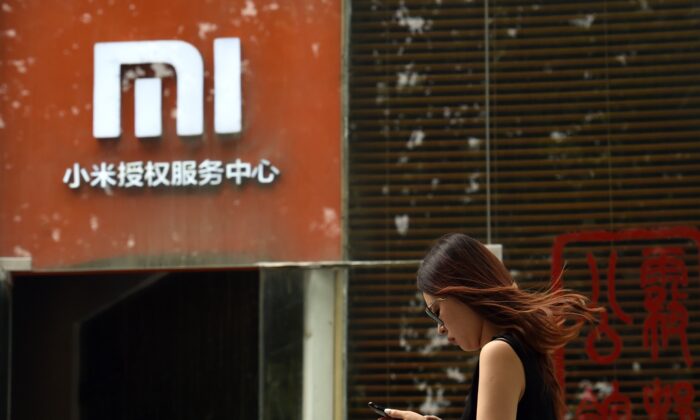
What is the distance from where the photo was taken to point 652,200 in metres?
7.41

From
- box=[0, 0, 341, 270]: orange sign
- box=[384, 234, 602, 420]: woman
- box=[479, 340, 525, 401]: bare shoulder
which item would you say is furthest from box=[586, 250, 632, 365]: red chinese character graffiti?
box=[479, 340, 525, 401]: bare shoulder

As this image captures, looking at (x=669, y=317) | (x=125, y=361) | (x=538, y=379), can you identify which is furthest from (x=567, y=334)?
(x=125, y=361)

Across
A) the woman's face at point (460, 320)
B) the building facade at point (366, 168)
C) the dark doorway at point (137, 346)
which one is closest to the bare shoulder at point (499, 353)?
the woman's face at point (460, 320)

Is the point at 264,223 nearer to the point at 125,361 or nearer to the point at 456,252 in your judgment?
the point at 125,361

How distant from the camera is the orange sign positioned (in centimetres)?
769

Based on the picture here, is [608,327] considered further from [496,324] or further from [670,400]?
[496,324]

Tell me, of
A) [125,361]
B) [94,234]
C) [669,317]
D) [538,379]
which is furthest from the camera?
[125,361]

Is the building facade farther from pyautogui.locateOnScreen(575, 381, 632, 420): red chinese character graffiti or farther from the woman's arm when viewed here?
the woman's arm

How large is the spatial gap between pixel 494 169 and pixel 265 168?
1.45 m

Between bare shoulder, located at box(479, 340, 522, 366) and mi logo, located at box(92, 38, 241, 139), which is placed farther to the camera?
mi logo, located at box(92, 38, 241, 139)

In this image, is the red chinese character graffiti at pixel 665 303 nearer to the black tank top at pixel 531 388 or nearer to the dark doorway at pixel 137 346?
the dark doorway at pixel 137 346

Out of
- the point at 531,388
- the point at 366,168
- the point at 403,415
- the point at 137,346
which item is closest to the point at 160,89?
the point at 366,168

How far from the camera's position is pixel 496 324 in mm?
2557

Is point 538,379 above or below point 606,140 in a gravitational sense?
below
